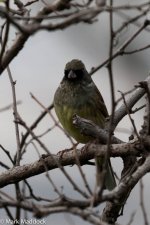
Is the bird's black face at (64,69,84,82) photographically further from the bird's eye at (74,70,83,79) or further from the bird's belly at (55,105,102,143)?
the bird's belly at (55,105,102,143)

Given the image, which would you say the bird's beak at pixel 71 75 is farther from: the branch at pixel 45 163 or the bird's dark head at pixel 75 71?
the branch at pixel 45 163

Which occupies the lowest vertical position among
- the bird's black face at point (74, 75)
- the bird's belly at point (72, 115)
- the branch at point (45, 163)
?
the branch at point (45, 163)

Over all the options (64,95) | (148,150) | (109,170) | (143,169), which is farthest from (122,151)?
(64,95)

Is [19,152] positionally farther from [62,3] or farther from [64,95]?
[64,95]

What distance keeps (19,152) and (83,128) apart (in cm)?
55

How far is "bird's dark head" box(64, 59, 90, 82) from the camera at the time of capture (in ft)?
21.5

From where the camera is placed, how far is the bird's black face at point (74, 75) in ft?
21.6

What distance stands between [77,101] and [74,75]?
333mm

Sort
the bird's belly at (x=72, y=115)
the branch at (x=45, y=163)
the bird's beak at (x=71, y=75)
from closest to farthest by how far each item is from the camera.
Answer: the branch at (x=45, y=163) → the bird's belly at (x=72, y=115) → the bird's beak at (x=71, y=75)

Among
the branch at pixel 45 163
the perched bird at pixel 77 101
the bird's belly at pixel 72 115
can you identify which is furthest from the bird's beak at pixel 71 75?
the branch at pixel 45 163

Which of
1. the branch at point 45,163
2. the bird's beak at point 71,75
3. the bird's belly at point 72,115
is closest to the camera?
the branch at point 45,163

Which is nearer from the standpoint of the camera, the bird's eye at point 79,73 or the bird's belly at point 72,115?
the bird's belly at point 72,115

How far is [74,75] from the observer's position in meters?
6.58

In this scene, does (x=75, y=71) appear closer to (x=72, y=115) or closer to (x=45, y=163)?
(x=72, y=115)
